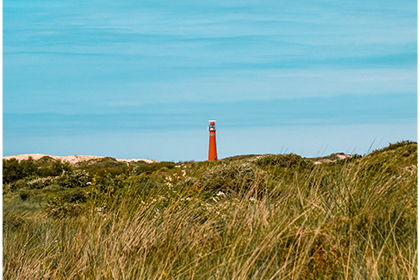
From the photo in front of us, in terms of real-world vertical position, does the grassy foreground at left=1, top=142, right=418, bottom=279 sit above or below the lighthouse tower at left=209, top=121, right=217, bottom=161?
below

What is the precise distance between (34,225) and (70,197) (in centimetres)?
466

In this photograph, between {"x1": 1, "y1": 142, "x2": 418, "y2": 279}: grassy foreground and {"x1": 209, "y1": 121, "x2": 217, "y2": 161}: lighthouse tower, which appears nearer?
{"x1": 1, "y1": 142, "x2": 418, "y2": 279}: grassy foreground

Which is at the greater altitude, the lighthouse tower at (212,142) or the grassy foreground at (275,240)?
the lighthouse tower at (212,142)

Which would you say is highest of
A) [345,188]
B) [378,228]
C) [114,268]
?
[345,188]

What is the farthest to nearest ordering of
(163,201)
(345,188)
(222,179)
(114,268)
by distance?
(222,179) → (163,201) → (345,188) → (114,268)

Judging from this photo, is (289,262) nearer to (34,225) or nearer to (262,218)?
(262,218)

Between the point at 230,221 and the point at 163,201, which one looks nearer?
the point at 230,221

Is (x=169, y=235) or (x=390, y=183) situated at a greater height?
(x=390, y=183)

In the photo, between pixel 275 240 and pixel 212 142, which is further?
pixel 212 142

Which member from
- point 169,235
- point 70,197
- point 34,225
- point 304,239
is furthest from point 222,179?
point 304,239

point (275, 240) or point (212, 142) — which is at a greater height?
point (212, 142)

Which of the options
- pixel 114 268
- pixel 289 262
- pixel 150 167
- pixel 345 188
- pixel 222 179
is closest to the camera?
pixel 289 262

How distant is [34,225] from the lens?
7.37 metres

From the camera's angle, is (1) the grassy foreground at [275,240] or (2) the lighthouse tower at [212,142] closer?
(1) the grassy foreground at [275,240]
